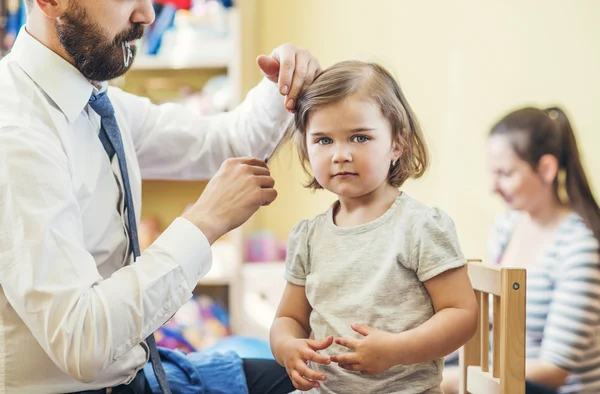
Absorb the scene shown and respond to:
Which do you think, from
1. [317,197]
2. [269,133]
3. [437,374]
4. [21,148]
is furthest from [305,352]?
[317,197]

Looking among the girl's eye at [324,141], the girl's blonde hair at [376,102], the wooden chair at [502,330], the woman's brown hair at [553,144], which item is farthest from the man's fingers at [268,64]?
the woman's brown hair at [553,144]

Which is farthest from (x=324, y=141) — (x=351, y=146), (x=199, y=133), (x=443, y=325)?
(x=199, y=133)

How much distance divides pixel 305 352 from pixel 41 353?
17.0 inches

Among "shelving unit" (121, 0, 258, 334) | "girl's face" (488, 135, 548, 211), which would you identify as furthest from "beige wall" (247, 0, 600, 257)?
"girl's face" (488, 135, 548, 211)

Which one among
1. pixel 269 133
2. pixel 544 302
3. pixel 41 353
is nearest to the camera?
pixel 41 353

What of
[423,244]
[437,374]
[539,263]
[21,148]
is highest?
[21,148]

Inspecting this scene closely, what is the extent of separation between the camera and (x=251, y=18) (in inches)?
140

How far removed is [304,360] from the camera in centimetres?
116

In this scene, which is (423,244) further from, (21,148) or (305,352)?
(21,148)

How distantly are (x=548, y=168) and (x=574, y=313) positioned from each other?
Result: 51cm

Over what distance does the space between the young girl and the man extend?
4.8 inches

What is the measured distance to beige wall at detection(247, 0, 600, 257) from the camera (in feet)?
9.05

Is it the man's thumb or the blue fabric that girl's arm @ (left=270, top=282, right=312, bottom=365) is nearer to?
the blue fabric

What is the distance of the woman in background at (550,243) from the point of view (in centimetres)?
196
